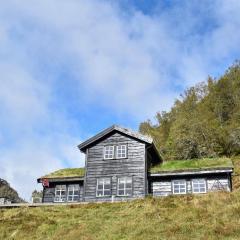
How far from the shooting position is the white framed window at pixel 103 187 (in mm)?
38781

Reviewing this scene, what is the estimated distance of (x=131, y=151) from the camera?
4006 cm

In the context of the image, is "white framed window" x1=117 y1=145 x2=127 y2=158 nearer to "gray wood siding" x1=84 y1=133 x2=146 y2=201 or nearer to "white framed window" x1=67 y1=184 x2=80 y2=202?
"gray wood siding" x1=84 y1=133 x2=146 y2=201

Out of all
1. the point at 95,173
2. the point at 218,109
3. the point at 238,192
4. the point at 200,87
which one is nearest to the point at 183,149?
the point at 218,109

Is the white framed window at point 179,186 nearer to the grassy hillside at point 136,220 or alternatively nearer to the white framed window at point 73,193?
the grassy hillside at point 136,220

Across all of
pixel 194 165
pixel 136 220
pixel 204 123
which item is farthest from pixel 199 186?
pixel 204 123

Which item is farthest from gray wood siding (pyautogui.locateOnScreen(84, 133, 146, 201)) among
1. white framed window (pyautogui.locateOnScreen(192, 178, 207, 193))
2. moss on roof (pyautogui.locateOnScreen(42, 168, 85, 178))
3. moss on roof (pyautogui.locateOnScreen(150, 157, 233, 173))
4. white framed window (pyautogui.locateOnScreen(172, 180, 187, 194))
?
white framed window (pyautogui.locateOnScreen(192, 178, 207, 193))

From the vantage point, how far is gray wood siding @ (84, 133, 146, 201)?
1515 inches

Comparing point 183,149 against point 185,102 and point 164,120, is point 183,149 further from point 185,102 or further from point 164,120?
point 164,120

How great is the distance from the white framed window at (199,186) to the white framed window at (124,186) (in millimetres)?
5823

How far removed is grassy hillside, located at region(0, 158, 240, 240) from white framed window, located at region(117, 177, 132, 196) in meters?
4.99

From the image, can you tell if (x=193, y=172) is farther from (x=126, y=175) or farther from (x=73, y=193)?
(x=73, y=193)

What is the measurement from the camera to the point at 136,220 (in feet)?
89.8

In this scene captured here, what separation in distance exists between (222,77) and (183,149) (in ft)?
73.8

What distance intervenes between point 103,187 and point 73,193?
3790mm
